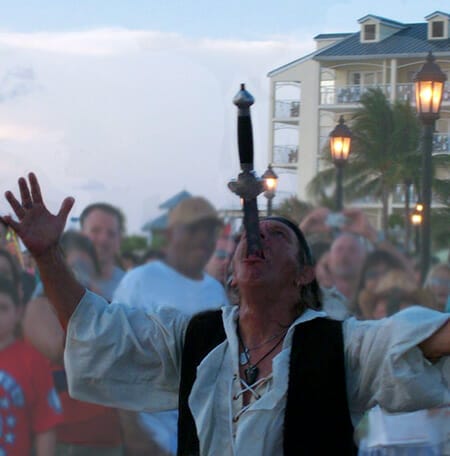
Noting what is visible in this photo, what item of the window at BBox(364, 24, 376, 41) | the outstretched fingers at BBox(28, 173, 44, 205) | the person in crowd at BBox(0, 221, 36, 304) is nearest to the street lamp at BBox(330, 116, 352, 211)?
the window at BBox(364, 24, 376, 41)

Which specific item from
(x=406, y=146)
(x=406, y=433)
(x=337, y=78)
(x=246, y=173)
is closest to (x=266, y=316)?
(x=246, y=173)

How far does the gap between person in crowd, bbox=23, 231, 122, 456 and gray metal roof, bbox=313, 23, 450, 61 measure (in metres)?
1.39

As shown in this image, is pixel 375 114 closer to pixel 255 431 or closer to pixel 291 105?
pixel 291 105

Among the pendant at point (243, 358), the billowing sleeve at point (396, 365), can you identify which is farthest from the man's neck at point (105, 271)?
the billowing sleeve at point (396, 365)

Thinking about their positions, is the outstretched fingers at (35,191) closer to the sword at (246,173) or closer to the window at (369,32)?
the sword at (246,173)

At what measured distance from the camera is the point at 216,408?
2.23m

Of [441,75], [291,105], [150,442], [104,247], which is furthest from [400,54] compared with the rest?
[150,442]

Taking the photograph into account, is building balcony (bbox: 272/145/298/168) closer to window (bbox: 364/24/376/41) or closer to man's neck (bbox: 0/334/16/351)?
window (bbox: 364/24/376/41)

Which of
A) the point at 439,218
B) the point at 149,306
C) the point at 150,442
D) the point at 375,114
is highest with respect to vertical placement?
the point at 375,114

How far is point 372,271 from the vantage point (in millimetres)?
4637

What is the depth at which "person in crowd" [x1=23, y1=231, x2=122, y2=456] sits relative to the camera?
422 centimetres

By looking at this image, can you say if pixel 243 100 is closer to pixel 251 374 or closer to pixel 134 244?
pixel 251 374

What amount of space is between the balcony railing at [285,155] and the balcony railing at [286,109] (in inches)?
5.2

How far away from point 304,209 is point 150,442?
3.85ft
